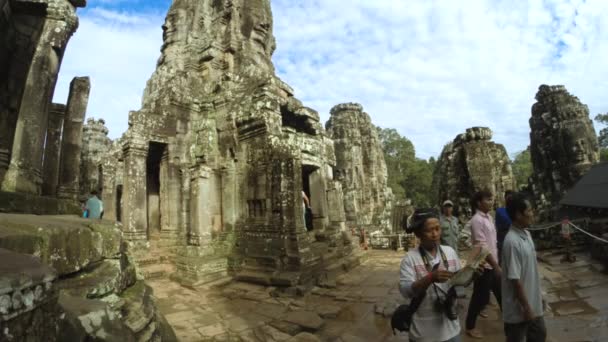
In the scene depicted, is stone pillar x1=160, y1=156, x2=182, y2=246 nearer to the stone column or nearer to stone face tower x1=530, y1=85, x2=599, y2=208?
the stone column

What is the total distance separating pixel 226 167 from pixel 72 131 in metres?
3.46

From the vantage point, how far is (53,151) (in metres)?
5.56

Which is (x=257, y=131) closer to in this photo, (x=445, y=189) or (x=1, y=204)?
(x=1, y=204)

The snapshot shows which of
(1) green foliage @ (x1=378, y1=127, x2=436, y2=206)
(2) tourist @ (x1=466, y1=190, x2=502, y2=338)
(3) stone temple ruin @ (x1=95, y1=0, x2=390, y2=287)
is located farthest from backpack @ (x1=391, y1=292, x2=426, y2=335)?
(1) green foliage @ (x1=378, y1=127, x2=436, y2=206)

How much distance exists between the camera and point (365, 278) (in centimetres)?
708

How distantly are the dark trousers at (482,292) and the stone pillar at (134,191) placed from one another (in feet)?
23.7

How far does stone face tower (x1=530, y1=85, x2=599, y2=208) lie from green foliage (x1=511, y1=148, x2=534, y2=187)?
28757 millimetres

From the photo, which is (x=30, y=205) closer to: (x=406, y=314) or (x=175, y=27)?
(x=406, y=314)

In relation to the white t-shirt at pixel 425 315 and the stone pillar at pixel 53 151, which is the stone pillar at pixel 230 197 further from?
the white t-shirt at pixel 425 315

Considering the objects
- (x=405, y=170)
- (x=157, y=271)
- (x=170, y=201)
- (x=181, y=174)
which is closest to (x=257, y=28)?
(x=181, y=174)

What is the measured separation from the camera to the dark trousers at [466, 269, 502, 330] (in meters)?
3.47

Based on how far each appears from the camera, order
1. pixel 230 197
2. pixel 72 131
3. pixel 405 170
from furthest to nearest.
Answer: pixel 405 170 < pixel 230 197 < pixel 72 131

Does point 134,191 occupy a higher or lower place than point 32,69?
lower

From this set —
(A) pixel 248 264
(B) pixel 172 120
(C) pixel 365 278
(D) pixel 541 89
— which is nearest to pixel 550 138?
(D) pixel 541 89
